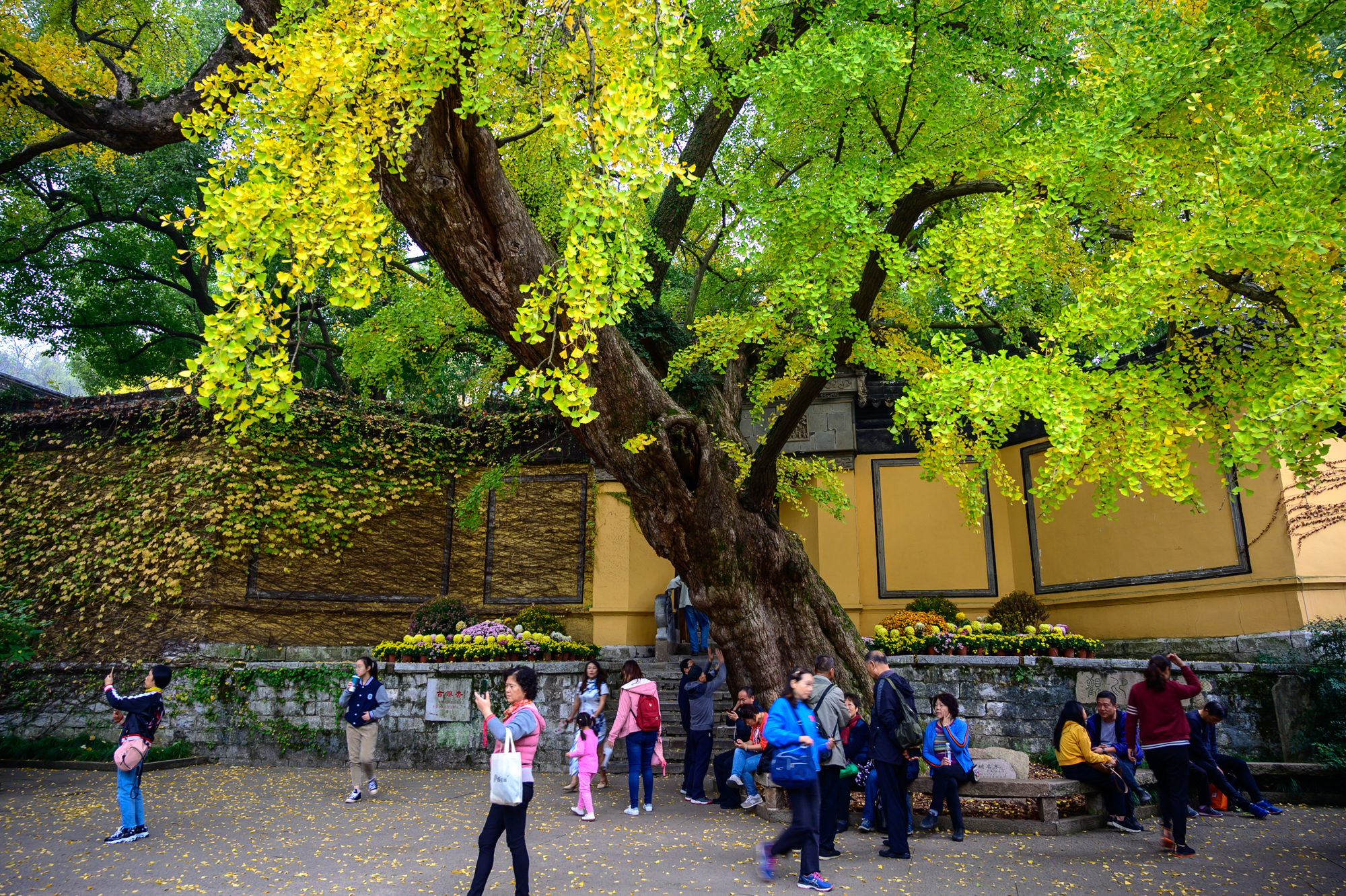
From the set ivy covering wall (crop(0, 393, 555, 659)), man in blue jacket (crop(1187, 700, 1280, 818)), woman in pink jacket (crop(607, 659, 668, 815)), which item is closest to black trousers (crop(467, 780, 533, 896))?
woman in pink jacket (crop(607, 659, 668, 815))

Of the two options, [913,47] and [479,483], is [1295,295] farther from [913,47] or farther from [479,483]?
[479,483]

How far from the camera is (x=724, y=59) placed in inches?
393

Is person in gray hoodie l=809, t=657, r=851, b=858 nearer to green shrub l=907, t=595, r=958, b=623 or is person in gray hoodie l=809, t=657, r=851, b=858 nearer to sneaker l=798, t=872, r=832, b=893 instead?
sneaker l=798, t=872, r=832, b=893

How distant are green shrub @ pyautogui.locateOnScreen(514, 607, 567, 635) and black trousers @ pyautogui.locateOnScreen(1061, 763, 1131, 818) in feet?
25.1

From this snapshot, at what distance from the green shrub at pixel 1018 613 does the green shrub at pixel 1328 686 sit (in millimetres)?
3116

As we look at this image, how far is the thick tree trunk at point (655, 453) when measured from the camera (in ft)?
22.0

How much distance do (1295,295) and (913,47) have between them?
12.4ft

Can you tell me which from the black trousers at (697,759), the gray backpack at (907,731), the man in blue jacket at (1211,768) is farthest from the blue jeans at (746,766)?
the man in blue jacket at (1211,768)

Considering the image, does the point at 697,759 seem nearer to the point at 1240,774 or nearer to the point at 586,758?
the point at 586,758

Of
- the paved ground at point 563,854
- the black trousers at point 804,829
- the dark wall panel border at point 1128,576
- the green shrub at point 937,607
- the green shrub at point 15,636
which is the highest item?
the dark wall panel border at point 1128,576

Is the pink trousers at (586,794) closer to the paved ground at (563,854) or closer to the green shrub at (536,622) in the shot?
the paved ground at (563,854)

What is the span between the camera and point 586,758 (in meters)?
7.23

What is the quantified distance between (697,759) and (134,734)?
4.94 metres

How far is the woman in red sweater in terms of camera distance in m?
5.96
